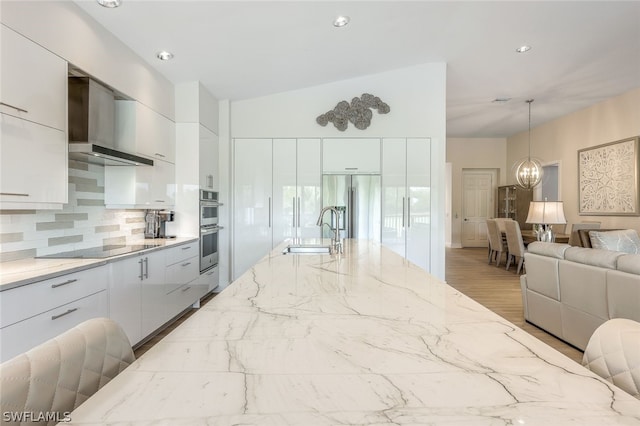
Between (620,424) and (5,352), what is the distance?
2156 mm

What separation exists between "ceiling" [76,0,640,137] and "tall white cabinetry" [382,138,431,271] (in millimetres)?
1094

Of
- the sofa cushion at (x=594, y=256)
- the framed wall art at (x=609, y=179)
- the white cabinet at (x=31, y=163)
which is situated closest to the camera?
the white cabinet at (x=31, y=163)

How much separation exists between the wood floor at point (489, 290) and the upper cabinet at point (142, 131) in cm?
173

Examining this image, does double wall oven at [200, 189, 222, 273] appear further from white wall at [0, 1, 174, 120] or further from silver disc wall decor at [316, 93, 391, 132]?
silver disc wall decor at [316, 93, 391, 132]

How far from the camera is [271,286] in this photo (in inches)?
51.4

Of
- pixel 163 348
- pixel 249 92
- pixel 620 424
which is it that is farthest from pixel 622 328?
pixel 249 92

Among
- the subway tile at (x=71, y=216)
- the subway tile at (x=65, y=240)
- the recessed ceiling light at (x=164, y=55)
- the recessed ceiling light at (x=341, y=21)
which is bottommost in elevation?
the subway tile at (x=65, y=240)

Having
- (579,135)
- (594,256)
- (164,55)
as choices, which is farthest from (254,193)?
(579,135)

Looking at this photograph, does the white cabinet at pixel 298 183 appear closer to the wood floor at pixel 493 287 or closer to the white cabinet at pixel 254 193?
the white cabinet at pixel 254 193

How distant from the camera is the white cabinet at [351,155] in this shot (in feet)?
15.4

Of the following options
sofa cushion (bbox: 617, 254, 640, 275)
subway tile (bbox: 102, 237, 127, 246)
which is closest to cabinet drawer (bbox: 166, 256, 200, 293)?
subway tile (bbox: 102, 237, 127, 246)

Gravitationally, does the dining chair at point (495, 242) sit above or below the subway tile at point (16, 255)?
below

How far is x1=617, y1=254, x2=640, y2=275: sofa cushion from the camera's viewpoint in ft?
7.41

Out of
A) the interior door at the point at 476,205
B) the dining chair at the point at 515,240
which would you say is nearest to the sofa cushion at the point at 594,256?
the dining chair at the point at 515,240
